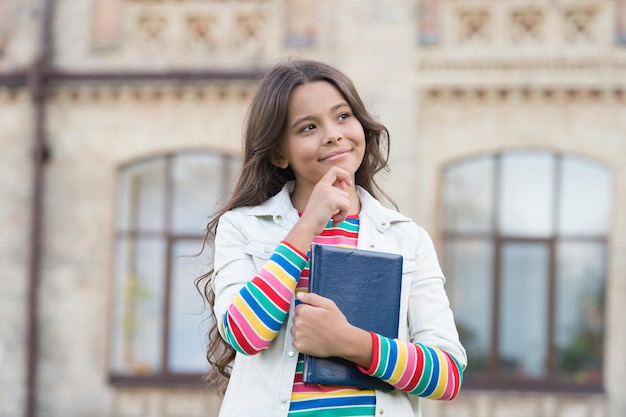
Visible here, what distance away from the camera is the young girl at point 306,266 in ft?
7.39

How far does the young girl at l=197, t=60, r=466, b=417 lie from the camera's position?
2252 millimetres

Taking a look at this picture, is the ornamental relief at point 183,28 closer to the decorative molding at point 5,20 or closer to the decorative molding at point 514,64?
the decorative molding at point 5,20

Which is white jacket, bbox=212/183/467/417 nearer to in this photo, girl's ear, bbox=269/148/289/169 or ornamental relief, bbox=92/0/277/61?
girl's ear, bbox=269/148/289/169

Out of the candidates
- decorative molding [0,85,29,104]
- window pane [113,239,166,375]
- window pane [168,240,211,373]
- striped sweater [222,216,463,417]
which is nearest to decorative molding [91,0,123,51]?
decorative molding [0,85,29,104]

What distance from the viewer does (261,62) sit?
36.2ft

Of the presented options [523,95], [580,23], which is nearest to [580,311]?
[523,95]

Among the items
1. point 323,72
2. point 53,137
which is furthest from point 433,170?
point 323,72

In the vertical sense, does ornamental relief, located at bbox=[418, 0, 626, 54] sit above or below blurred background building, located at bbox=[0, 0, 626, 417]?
above

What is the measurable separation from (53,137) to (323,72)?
30.4ft

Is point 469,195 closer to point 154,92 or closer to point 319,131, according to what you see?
point 154,92

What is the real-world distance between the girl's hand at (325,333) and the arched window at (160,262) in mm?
8951

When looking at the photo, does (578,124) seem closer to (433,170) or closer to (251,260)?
(433,170)

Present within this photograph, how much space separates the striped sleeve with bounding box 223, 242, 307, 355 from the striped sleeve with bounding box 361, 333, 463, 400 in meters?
0.23

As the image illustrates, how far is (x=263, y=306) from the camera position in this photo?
225cm
